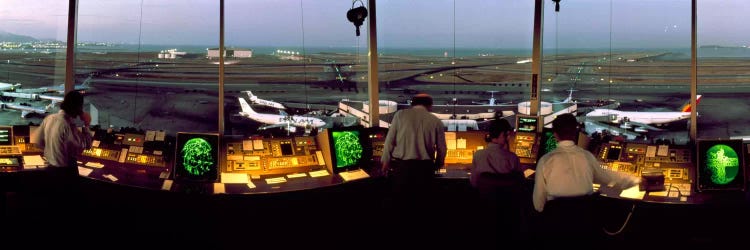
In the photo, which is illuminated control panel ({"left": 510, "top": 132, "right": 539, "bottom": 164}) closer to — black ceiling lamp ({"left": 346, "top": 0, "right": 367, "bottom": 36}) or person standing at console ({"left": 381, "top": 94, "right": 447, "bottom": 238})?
person standing at console ({"left": 381, "top": 94, "right": 447, "bottom": 238})

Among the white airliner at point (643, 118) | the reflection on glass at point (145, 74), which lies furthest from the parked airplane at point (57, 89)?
the white airliner at point (643, 118)

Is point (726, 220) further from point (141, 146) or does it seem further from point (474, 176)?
point (141, 146)

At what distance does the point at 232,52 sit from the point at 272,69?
1290 inches

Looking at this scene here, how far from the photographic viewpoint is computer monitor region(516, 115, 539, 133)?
556 cm

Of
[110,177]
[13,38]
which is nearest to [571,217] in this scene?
[110,177]

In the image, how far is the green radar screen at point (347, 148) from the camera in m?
5.03

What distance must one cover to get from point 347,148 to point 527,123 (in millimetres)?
1705

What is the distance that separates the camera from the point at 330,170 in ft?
16.4

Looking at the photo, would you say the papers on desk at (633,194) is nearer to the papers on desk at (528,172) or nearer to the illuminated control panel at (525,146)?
the papers on desk at (528,172)

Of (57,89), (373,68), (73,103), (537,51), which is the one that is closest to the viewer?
(73,103)

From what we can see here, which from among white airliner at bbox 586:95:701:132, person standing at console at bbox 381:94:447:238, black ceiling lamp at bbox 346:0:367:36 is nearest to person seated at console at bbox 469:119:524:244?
person standing at console at bbox 381:94:447:238

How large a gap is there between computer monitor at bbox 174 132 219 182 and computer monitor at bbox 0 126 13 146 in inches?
64.2

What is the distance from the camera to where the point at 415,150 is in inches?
164

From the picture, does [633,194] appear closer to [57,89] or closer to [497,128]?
[497,128]
